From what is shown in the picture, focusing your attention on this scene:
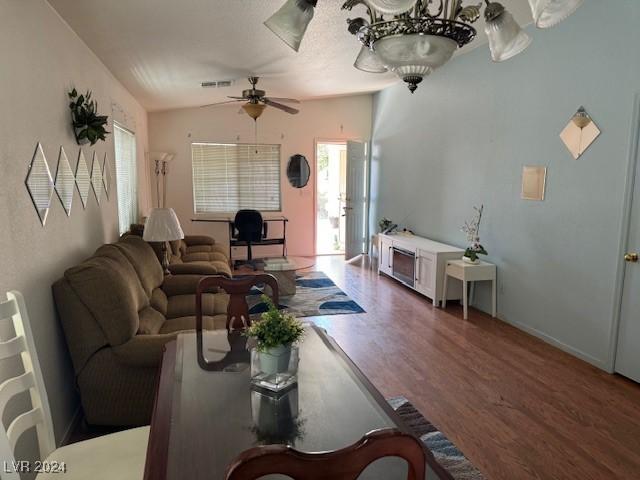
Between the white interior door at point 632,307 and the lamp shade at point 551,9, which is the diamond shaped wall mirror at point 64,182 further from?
the white interior door at point 632,307

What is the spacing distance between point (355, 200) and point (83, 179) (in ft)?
16.4

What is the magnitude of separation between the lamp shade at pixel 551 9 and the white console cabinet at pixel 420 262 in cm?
356

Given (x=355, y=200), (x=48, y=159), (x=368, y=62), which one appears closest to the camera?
(x=368, y=62)

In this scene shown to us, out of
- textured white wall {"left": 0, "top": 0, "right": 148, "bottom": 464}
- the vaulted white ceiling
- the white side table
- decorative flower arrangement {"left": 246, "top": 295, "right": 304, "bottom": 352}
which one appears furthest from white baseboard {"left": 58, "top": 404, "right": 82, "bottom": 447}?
the white side table

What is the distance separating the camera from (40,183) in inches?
89.3

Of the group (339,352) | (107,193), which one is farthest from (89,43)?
(339,352)

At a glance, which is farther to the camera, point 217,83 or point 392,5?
point 217,83

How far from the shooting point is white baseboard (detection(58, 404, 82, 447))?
234 cm

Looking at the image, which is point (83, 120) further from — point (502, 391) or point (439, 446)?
point (502, 391)

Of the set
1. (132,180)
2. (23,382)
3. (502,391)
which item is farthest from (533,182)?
(132,180)

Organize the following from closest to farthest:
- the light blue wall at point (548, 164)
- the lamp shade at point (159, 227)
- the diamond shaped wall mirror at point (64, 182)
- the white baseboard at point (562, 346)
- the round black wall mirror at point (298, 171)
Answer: the diamond shaped wall mirror at point (64, 182), the light blue wall at point (548, 164), the white baseboard at point (562, 346), the lamp shade at point (159, 227), the round black wall mirror at point (298, 171)

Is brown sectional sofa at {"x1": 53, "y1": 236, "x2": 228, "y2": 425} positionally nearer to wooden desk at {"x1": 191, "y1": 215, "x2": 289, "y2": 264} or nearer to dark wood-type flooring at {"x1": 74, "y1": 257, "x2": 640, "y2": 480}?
dark wood-type flooring at {"x1": 74, "y1": 257, "x2": 640, "y2": 480}

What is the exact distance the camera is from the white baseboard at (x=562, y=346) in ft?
11.0

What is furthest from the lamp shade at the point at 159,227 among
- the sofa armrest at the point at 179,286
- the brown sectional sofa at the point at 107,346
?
the brown sectional sofa at the point at 107,346
